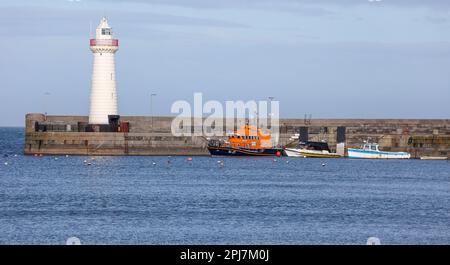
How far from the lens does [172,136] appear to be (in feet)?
285

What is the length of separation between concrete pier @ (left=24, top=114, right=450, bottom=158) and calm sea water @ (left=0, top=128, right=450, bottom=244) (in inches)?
478

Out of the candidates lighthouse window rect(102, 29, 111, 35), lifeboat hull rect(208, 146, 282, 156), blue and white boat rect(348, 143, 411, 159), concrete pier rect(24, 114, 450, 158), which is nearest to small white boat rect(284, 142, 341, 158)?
concrete pier rect(24, 114, 450, 158)

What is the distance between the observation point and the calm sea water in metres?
27.5

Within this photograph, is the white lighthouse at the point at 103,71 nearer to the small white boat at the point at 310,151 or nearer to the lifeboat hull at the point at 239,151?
the lifeboat hull at the point at 239,151

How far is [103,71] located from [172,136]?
452 inches

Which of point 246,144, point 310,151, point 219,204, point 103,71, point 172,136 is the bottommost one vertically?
point 219,204

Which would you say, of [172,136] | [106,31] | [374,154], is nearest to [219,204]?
[106,31]

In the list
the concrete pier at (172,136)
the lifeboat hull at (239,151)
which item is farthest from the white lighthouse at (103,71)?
the lifeboat hull at (239,151)

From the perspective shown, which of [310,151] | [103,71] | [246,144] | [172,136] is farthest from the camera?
[310,151]

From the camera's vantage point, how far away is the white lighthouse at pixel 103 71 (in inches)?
3095

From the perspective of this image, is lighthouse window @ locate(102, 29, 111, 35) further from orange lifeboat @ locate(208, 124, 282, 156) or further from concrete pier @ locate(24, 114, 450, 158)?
orange lifeboat @ locate(208, 124, 282, 156)

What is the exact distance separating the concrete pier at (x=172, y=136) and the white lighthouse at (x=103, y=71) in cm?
361

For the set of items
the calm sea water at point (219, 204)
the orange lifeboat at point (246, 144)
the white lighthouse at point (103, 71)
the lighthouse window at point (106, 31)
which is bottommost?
the calm sea water at point (219, 204)

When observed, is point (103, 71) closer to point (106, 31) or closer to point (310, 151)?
point (106, 31)
